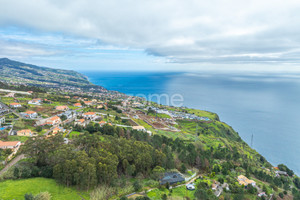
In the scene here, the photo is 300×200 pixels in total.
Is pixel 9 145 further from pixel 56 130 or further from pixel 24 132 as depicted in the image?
pixel 56 130

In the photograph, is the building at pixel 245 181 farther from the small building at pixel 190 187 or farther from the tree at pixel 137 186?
the tree at pixel 137 186

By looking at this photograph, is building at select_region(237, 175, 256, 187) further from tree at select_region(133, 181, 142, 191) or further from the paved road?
the paved road

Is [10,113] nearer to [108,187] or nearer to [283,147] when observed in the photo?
[108,187]

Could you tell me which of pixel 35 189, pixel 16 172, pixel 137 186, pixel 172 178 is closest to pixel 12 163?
pixel 16 172

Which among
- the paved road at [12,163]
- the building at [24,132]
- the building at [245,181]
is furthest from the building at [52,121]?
the building at [245,181]

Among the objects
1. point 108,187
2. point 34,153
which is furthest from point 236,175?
point 34,153
